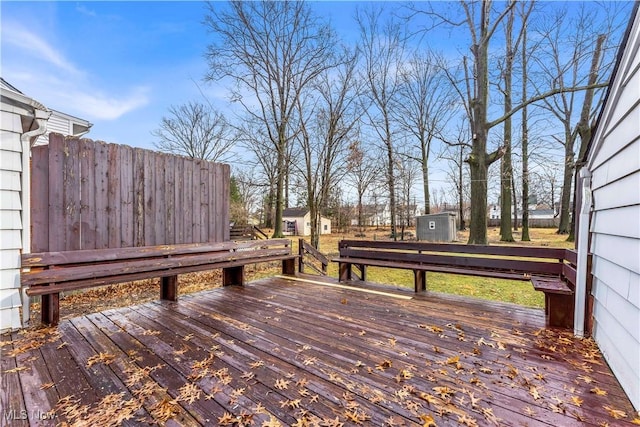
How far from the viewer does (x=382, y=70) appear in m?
13.3

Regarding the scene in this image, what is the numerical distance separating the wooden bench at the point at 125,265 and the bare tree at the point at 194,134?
16254mm

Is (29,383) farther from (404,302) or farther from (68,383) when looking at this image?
(404,302)

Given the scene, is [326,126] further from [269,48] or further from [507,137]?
[507,137]

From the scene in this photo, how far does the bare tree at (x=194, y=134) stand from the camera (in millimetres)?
20000

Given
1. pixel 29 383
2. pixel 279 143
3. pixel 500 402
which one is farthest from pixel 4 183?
pixel 279 143

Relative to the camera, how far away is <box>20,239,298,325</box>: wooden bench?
327 cm

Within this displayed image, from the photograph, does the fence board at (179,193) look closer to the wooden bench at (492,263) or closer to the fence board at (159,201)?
the fence board at (159,201)

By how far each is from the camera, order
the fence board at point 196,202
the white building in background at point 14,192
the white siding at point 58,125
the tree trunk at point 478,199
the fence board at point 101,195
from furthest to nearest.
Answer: the tree trunk at point 478,199 < the white siding at point 58,125 < the fence board at point 196,202 < the fence board at point 101,195 < the white building in background at point 14,192

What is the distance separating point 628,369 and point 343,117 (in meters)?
9.49

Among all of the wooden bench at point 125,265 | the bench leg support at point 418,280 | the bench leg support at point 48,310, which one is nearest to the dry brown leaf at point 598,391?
the bench leg support at point 418,280

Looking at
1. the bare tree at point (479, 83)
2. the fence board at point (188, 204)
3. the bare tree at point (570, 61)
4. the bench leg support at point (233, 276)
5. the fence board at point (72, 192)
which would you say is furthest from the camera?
the bare tree at point (479, 83)

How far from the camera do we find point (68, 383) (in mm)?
2129

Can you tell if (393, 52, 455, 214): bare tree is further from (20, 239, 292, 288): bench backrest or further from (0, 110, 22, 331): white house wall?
(0, 110, 22, 331): white house wall

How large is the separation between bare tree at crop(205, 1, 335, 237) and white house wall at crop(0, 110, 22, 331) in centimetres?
798
